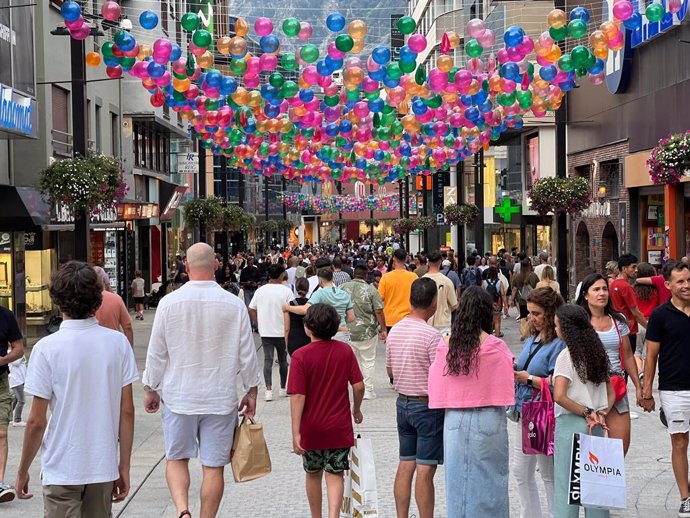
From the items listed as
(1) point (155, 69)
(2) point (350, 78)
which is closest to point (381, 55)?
(2) point (350, 78)

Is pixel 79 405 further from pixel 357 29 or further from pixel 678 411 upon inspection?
pixel 357 29

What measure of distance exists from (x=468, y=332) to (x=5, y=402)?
4.25m

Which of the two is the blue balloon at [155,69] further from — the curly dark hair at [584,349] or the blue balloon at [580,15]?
the curly dark hair at [584,349]

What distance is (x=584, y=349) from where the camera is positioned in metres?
6.93

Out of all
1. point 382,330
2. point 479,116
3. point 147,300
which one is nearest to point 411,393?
point 382,330

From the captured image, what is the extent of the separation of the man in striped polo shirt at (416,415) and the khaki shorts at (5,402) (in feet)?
10.9

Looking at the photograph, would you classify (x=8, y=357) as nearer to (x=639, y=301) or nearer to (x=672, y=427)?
(x=672, y=427)

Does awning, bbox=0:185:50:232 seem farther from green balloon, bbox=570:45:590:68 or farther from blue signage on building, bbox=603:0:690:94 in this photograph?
blue signage on building, bbox=603:0:690:94

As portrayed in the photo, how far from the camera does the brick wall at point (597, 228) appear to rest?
27.8 metres

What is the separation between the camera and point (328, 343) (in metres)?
7.76

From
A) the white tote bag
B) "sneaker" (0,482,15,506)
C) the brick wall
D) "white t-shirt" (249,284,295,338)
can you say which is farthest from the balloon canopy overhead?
the white tote bag

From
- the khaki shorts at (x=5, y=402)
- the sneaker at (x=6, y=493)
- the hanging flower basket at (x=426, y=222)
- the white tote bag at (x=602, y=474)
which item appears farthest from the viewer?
the hanging flower basket at (x=426, y=222)

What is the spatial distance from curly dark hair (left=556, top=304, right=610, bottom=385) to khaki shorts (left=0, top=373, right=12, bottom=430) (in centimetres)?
463

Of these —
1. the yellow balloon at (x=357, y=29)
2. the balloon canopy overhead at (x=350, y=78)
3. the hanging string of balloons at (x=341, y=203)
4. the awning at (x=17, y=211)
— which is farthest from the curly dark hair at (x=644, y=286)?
the hanging string of balloons at (x=341, y=203)
